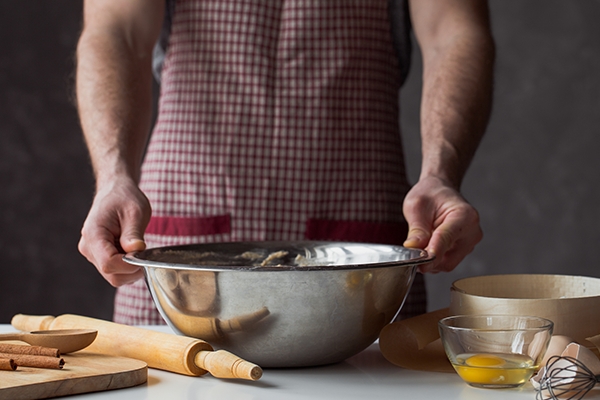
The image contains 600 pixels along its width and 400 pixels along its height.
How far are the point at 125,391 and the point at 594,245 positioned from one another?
2685 millimetres

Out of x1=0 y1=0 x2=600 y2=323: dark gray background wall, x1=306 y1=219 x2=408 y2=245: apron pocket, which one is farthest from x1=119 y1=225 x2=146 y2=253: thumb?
x1=0 y1=0 x2=600 y2=323: dark gray background wall

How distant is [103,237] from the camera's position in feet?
3.14

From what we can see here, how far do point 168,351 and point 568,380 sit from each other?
384 mm

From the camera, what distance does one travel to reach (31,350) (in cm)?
76

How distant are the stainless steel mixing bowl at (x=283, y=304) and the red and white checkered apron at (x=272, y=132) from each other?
0.56 meters

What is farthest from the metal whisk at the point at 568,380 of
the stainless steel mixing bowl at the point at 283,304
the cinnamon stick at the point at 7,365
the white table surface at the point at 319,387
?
the cinnamon stick at the point at 7,365

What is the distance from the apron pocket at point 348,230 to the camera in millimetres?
1388

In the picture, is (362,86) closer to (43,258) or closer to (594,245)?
(43,258)

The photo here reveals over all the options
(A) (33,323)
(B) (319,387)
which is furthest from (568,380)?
(A) (33,323)

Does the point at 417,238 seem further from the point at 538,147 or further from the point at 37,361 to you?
the point at 538,147

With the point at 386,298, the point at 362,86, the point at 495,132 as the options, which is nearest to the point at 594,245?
the point at 495,132

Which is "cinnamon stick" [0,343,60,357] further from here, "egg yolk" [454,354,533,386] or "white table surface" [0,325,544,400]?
"egg yolk" [454,354,533,386]

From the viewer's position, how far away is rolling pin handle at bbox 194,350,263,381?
72 centimetres

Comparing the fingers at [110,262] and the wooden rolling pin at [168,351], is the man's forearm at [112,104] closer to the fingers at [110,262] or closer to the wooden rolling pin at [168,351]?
the fingers at [110,262]
